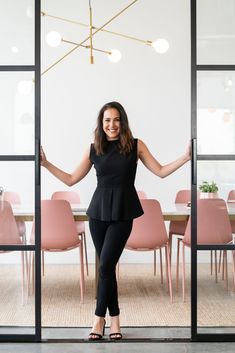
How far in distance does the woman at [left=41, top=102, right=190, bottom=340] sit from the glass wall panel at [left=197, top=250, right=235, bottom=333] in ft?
1.67

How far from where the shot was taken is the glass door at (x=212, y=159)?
3.51 meters

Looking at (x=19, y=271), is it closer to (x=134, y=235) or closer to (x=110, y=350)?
(x=110, y=350)

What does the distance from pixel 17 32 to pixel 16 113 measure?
0.48m

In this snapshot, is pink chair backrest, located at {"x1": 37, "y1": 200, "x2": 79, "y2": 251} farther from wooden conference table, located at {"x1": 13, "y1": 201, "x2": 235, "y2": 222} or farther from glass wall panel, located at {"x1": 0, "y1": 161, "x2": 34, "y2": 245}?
glass wall panel, located at {"x1": 0, "y1": 161, "x2": 34, "y2": 245}

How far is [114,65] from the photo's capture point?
23.0ft

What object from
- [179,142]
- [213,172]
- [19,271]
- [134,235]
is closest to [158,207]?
[134,235]

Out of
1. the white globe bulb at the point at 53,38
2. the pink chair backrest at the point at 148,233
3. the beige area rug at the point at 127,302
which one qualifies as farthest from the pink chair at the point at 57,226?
the white globe bulb at the point at 53,38

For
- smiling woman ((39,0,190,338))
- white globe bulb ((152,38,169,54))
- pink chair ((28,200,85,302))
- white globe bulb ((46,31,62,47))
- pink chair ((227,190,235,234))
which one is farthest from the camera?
smiling woman ((39,0,190,338))

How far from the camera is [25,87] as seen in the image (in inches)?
139

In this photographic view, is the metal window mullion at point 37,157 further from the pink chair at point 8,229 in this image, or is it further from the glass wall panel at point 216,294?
the glass wall panel at point 216,294

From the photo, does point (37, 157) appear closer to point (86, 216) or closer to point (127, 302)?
point (86, 216)

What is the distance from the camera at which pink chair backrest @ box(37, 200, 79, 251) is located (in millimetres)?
4625

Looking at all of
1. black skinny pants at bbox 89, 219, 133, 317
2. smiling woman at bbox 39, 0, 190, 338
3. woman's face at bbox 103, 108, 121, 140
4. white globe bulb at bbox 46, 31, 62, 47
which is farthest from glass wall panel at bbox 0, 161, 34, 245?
smiling woman at bbox 39, 0, 190, 338

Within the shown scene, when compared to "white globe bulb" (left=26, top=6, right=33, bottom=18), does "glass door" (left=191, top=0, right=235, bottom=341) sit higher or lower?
lower
